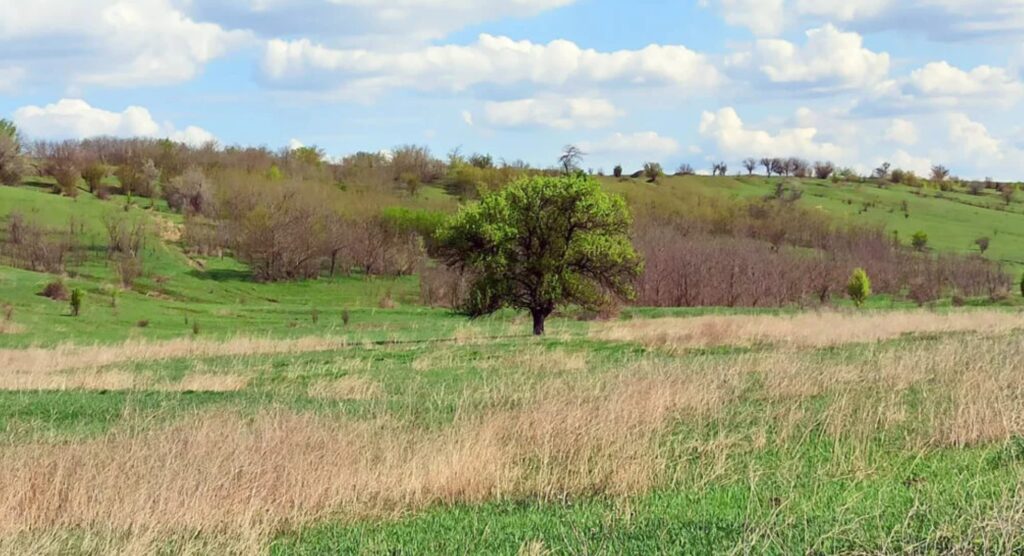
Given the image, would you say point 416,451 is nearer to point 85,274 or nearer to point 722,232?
point 85,274

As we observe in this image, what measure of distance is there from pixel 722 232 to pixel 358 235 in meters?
47.4

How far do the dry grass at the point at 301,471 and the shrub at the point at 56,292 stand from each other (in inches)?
1933

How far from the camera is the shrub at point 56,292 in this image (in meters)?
55.9

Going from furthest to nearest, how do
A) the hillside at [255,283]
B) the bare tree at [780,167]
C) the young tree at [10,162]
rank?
the bare tree at [780,167] < the young tree at [10,162] < the hillside at [255,283]

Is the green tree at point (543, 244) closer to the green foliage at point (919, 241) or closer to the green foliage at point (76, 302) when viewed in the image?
the green foliage at point (76, 302)

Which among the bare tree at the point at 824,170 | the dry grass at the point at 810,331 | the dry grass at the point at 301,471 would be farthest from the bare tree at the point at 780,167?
the dry grass at the point at 301,471

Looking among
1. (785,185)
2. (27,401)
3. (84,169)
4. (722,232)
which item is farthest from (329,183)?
(27,401)

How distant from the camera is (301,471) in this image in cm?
915

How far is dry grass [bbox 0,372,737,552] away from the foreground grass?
3 cm

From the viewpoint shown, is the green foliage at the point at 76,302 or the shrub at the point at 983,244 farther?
the shrub at the point at 983,244

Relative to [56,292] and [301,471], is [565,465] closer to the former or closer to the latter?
[301,471]

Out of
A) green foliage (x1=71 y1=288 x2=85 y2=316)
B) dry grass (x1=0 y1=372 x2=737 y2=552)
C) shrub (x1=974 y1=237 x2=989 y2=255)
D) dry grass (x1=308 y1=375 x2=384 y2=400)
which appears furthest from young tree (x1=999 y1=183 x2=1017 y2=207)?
dry grass (x1=0 y1=372 x2=737 y2=552)

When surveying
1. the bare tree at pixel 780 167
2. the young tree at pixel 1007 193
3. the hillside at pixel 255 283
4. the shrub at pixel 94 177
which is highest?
the bare tree at pixel 780 167

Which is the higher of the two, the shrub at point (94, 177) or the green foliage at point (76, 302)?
the shrub at point (94, 177)
